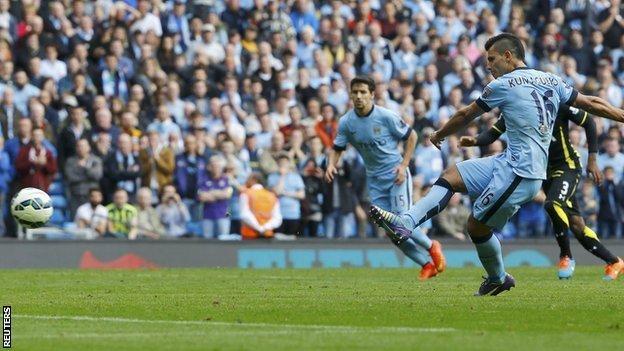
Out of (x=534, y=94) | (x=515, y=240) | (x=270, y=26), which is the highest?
(x=270, y=26)

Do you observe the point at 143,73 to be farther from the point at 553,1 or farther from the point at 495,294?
the point at 495,294

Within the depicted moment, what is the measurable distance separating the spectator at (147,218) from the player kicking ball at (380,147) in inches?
254

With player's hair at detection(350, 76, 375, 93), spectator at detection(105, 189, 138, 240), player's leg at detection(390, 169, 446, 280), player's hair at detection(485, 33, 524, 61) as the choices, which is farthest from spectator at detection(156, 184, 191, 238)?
player's hair at detection(485, 33, 524, 61)

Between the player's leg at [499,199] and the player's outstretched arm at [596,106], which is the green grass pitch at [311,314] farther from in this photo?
the player's outstretched arm at [596,106]

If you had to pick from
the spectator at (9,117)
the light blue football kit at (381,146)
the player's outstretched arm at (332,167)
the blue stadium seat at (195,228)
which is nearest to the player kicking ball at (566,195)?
the light blue football kit at (381,146)

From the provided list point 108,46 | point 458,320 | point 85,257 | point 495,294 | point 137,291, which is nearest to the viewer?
point 458,320

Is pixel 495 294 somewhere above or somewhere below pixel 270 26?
below

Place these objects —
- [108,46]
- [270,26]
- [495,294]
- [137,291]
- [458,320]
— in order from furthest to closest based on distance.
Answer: [270,26] < [108,46] < [137,291] < [495,294] < [458,320]

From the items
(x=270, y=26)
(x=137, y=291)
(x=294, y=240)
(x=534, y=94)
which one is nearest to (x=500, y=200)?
(x=534, y=94)

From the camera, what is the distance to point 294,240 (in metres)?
25.6

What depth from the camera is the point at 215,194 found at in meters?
25.5

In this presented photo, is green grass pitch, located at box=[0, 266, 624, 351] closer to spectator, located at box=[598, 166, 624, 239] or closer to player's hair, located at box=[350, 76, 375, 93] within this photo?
player's hair, located at box=[350, 76, 375, 93]

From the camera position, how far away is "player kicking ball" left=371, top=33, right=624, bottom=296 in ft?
43.5

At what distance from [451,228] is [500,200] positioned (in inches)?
540
